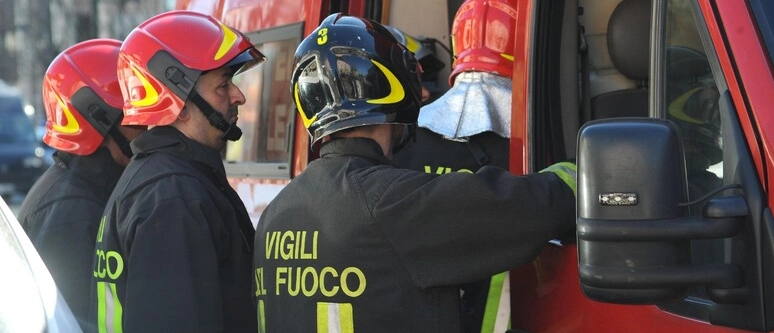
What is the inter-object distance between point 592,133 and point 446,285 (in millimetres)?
870

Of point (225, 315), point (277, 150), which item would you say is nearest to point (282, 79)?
point (277, 150)

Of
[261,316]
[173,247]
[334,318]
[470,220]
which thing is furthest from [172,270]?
[470,220]

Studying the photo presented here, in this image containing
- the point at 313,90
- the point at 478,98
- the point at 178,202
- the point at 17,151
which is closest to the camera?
the point at 313,90

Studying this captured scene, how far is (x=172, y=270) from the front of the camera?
3.34 m

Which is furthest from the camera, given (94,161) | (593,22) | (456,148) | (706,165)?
(94,161)

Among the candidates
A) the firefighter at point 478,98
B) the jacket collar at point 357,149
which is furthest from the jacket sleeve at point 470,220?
the firefighter at point 478,98

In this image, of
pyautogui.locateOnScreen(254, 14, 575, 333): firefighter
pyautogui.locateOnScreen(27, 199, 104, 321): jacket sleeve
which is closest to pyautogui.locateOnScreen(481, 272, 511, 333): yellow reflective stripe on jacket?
pyautogui.locateOnScreen(254, 14, 575, 333): firefighter

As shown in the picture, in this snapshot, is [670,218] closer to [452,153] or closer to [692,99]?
[692,99]

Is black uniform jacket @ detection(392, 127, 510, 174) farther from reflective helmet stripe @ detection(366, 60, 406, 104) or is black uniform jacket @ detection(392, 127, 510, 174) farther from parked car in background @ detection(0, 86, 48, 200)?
parked car in background @ detection(0, 86, 48, 200)

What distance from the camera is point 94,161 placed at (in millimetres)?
4879

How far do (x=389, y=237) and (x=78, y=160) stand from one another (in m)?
2.51

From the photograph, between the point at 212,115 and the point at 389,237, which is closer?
the point at 389,237

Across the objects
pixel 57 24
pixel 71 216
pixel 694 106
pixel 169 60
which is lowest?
pixel 71 216

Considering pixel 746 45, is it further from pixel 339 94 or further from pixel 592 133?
pixel 339 94
